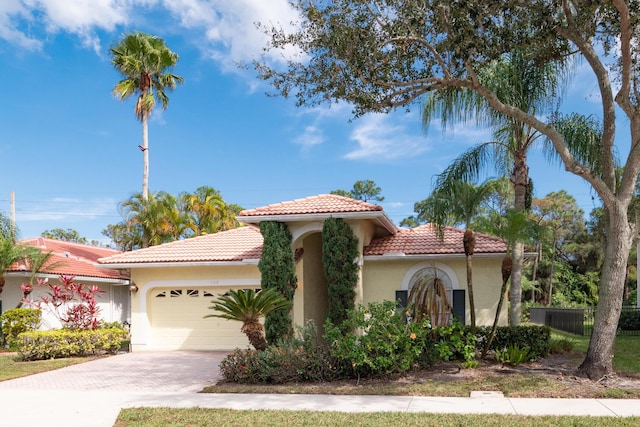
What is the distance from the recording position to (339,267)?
1525cm

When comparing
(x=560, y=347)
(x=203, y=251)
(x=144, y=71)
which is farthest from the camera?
(x=144, y=71)

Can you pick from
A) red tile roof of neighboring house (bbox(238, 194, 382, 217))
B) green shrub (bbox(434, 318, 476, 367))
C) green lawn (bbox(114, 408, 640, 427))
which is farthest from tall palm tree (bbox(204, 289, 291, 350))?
green shrub (bbox(434, 318, 476, 367))

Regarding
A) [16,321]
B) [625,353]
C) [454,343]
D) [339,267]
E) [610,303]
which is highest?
[339,267]

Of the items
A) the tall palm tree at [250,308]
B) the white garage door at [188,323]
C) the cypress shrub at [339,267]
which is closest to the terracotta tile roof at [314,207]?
the cypress shrub at [339,267]

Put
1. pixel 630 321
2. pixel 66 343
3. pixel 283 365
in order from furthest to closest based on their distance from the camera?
pixel 630 321 < pixel 66 343 < pixel 283 365

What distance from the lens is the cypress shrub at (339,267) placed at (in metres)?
15.1

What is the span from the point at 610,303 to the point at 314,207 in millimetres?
7755

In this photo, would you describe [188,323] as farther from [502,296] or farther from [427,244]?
[502,296]

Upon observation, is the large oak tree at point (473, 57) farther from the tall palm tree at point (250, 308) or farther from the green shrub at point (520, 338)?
the tall palm tree at point (250, 308)

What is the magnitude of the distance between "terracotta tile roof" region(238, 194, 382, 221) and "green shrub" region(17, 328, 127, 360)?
6.82 meters

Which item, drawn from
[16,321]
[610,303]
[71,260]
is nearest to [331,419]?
[610,303]

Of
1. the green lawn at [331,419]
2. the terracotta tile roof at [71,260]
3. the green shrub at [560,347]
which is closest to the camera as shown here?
the green lawn at [331,419]

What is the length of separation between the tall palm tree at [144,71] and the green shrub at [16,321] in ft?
37.8

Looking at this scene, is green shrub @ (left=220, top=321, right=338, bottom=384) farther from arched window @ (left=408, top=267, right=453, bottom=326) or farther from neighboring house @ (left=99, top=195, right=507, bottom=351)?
neighboring house @ (left=99, top=195, right=507, bottom=351)
